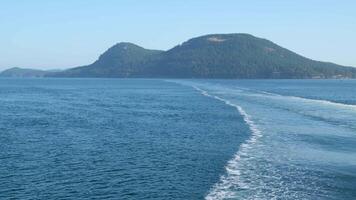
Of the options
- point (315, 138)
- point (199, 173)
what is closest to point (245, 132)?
point (315, 138)

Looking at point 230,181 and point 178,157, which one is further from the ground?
point 178,157

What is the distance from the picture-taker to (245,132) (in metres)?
56.0

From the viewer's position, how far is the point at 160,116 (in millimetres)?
72750

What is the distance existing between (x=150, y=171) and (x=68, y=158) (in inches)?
302

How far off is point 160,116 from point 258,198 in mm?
43162

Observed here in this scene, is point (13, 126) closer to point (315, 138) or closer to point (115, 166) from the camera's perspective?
point (115, 166)

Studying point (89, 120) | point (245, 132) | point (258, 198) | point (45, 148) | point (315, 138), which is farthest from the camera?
point (89, 120)

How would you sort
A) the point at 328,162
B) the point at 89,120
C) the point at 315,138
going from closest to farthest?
the point at 328,162, the point at 315,138, the point at 89,120

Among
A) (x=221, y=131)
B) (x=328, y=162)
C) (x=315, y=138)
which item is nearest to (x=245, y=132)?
(x=221, y=131)

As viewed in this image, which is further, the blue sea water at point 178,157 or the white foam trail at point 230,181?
the blue sea water at point 178,157

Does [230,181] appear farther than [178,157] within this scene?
No

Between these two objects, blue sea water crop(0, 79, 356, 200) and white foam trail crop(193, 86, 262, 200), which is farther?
blue sea water crop(0, 79, 356, 200)

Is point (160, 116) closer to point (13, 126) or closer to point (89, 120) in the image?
point (89, 120)

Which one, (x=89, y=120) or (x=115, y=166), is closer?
(x=115, y=166)
